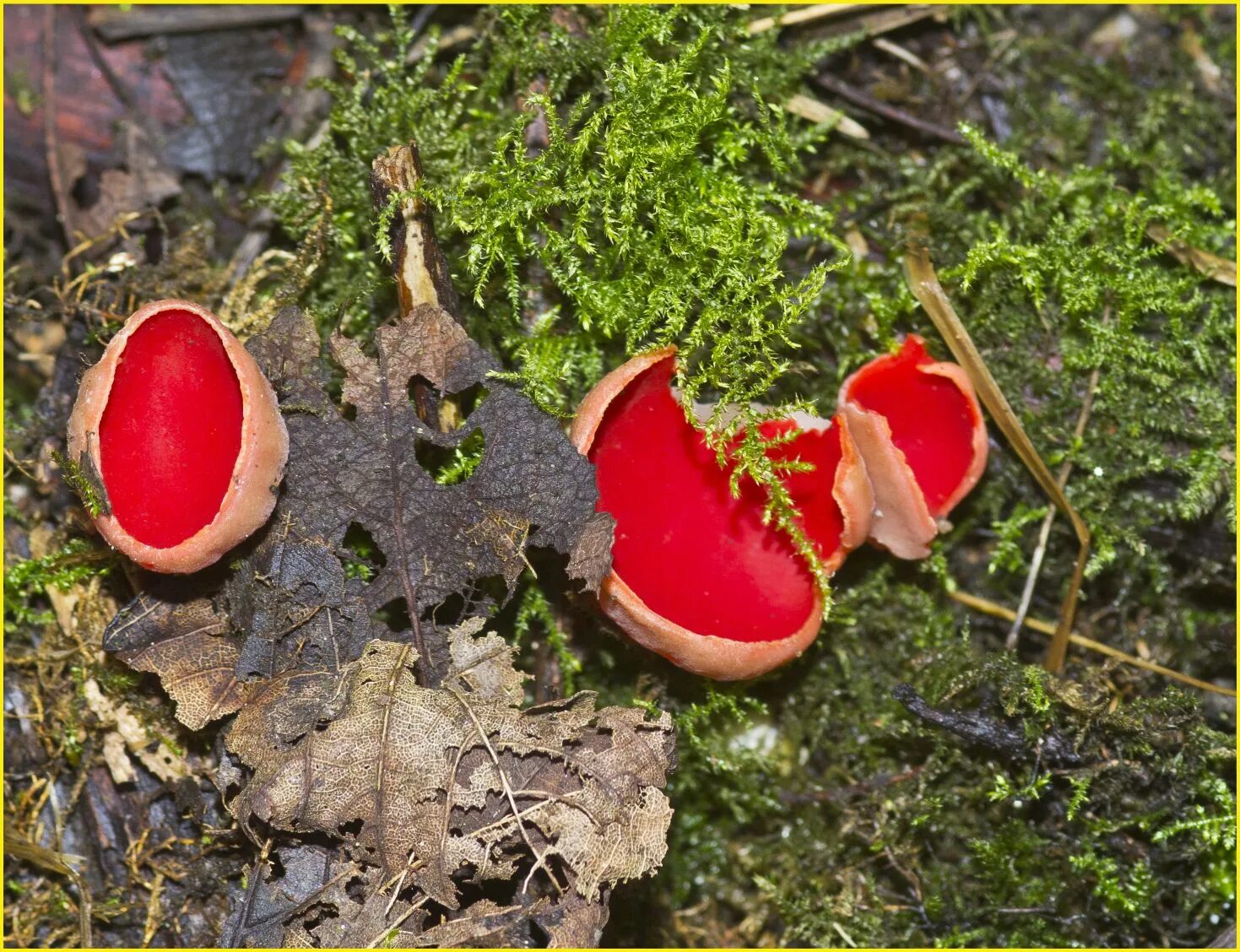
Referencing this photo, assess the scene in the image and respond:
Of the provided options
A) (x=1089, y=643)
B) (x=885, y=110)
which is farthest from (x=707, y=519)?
(x=885, y=110)

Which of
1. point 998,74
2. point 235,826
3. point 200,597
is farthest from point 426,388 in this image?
point 998,74

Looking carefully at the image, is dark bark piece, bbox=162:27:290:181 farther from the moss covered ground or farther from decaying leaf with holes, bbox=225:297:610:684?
decaying leaf with holes, bbox=225:297:610:684

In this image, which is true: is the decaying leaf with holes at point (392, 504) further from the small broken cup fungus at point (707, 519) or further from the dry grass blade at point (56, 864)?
the dry grass blade at point (56, 864)

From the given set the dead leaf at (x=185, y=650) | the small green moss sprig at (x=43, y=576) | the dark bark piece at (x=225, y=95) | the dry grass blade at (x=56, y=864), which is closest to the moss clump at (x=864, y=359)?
the dark bark piece at (x=225, y=95)

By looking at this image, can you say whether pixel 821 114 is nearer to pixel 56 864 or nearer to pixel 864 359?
pixel 864 359

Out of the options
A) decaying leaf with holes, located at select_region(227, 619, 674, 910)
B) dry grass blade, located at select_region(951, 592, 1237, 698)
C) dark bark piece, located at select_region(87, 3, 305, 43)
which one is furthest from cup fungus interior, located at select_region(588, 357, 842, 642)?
dark bark piece, located at select_region(87, 3, 305, 43)

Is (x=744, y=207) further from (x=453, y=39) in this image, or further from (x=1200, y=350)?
(x=1200, y=350)
